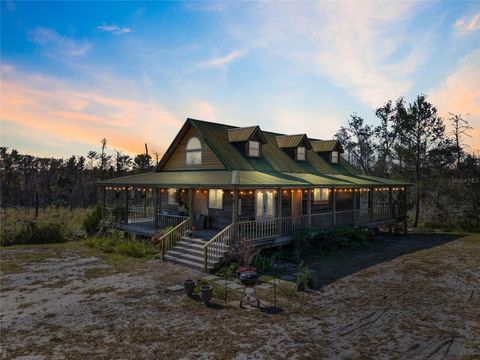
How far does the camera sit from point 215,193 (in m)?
20.3

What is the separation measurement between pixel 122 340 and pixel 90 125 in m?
24.8

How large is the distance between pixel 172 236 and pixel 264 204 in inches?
238

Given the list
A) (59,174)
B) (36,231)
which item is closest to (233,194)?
(36,231)

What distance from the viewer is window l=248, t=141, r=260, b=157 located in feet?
73.9

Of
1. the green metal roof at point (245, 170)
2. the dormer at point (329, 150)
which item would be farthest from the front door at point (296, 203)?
the dormer at point (329, 150)

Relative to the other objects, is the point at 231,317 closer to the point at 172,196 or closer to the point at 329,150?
the point at 172,196

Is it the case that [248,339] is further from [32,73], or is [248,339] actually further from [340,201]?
[340,201]

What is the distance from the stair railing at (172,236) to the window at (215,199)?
283cm

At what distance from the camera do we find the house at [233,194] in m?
16.5

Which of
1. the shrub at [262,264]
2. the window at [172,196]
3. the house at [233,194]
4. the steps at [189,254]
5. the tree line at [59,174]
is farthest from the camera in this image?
the tree line at [59,174]

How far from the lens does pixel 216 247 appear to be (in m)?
15.2

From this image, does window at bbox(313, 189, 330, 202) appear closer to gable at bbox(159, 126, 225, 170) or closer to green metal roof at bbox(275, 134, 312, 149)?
green metal roof at bbox(275, 134, 312, 149)

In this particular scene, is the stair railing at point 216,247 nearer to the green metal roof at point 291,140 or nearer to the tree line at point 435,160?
the green metal roof at point 291,140

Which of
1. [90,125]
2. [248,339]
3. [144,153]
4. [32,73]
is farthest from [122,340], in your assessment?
[144,153]
